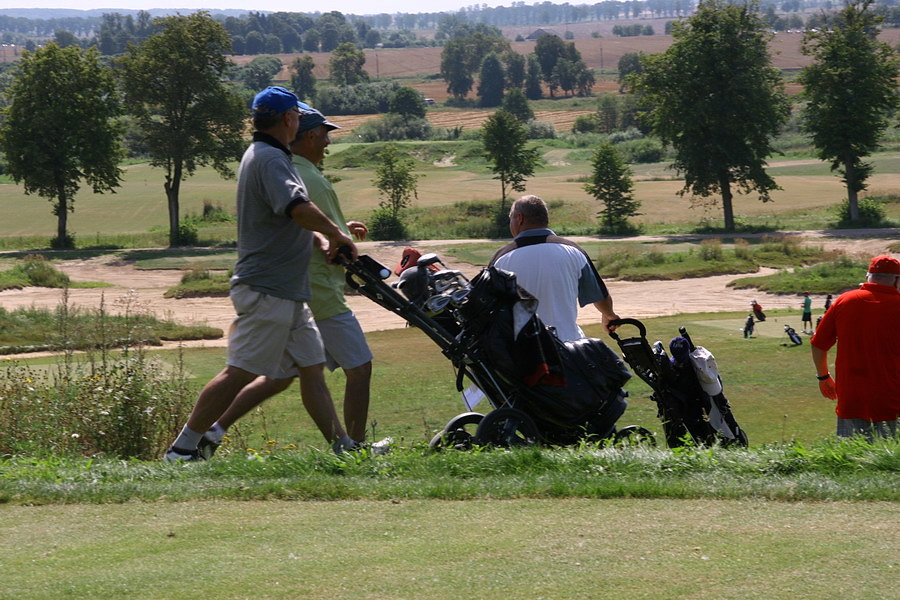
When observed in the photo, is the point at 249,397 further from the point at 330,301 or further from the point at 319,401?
the point at 330,301

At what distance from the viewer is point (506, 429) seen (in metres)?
7.07

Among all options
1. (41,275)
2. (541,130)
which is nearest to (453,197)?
(41,275)

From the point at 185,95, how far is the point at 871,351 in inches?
2355

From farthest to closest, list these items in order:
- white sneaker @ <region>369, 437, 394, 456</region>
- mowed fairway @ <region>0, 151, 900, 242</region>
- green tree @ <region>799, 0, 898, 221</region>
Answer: mowed fairway @ <region>0, 151, 900, 242</region>
green tree @ <region>799, 0, 898, 221</region>
white sneaker @ <region>369, 437, 394, 456</region>

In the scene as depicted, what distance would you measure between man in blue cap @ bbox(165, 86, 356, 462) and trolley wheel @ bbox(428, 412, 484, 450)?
1112 mm

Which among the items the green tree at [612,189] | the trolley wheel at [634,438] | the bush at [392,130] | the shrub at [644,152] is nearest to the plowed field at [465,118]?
the bush at [392,130]

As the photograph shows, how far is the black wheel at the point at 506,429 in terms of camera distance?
23.0ft

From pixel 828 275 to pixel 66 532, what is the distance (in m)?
42.4

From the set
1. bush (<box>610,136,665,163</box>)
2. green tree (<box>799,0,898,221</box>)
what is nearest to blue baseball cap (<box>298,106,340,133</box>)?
→ green tree (<box>799,0,898,221</box>)

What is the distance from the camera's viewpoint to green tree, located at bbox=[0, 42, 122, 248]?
2352 inches

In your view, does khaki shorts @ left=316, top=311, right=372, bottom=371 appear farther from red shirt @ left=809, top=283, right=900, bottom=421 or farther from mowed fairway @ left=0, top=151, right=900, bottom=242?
mowed fairway @ left=0, top=151, right=900, bottom=242

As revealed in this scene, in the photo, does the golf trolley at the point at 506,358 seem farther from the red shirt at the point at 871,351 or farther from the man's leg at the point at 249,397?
the red shirt at the point at 871,351

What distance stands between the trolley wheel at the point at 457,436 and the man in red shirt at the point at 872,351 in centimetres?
254

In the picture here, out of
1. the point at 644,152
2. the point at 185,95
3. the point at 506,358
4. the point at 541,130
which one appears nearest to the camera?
the point at 506,358
